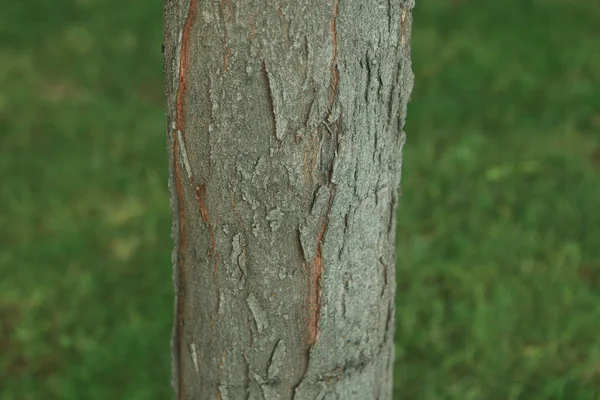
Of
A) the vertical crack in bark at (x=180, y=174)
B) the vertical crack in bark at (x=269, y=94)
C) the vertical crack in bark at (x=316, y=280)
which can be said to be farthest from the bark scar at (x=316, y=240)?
the vertical crack in bark at (x=180, y=174)

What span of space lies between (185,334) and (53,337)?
1.34 meters

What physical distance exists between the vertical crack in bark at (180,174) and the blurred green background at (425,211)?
88 centimetres

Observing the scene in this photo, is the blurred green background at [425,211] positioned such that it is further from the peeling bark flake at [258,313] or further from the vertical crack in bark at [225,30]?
the vertical crack in bark at [225,30]

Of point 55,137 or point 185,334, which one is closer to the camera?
point 185,334

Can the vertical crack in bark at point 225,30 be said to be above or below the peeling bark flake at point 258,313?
above

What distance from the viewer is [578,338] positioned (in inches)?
105

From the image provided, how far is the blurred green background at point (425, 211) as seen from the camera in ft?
8.71

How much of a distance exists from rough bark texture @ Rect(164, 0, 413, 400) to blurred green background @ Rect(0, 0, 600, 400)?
39.9 inches

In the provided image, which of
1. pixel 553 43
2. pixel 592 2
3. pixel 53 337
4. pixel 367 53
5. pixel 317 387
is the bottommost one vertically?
pixel 53 337

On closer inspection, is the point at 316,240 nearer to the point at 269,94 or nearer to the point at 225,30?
the point at 269,94

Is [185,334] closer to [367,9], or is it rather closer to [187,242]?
[187,242]

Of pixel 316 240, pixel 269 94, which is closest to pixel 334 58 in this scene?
pixel 269 94

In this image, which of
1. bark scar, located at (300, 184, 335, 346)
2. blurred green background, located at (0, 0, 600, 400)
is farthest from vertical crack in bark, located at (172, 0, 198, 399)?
blurred green background, located at (0, 0, 600, 400)

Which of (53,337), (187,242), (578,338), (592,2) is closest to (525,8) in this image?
(592,2)
